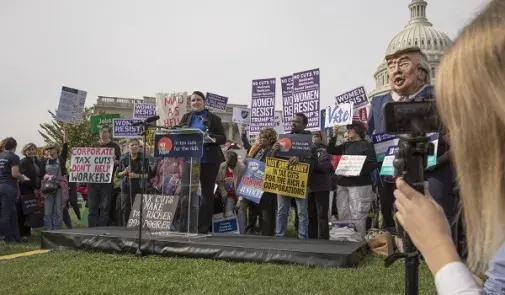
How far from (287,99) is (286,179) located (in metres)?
4.66

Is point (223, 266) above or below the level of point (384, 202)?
below

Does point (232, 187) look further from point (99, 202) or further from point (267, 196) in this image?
point (99, 202)

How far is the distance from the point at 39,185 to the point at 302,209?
18.9ft

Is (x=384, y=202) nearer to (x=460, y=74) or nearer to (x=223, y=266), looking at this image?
(x=223, y=266)

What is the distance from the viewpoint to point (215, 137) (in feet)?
22.6

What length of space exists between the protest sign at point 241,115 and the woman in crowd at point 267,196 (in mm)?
4820

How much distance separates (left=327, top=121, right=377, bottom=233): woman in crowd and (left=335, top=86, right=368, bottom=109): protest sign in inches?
188

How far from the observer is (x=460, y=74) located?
3.87 feet

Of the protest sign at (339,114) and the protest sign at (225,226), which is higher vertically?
the protest sign at (339,114)

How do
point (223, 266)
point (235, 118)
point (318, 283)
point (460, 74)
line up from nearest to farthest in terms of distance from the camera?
point (460, 74)
point (318, 283)
point (223, 266)
point (235, 118)

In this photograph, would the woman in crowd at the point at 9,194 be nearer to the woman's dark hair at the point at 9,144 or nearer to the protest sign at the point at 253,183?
the woman's dark hair at the point at 9,144

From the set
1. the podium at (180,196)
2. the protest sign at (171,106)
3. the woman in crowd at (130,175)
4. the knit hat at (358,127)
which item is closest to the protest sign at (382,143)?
the knit hat at (358,127)

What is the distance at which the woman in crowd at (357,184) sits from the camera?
700 cm

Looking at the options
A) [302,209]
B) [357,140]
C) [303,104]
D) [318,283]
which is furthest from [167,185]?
[303,104]
